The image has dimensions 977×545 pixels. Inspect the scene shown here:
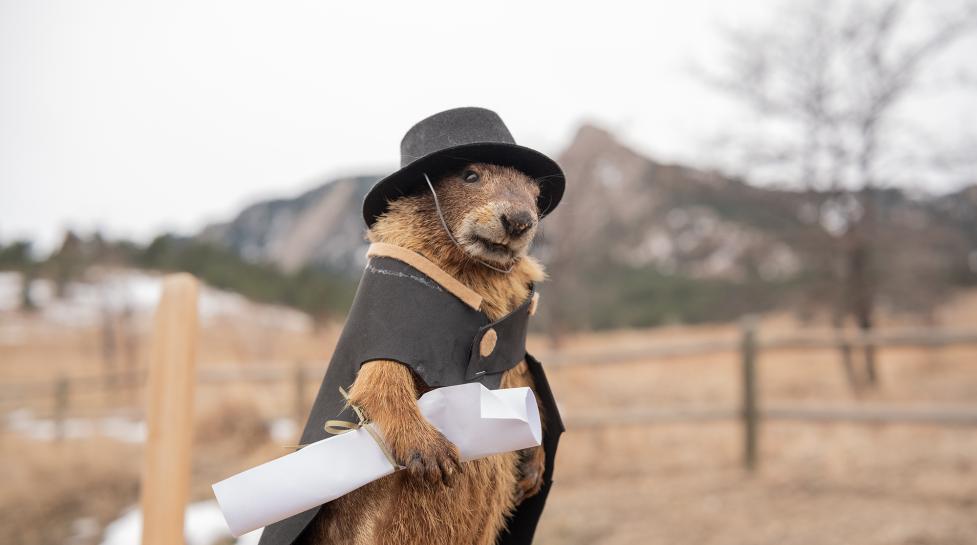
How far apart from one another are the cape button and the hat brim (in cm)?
37

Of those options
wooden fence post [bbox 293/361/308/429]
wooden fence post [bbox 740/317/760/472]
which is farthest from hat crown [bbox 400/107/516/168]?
wooden fence post [bbox 293/361/308/429]

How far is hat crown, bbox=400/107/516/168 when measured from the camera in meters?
1.44

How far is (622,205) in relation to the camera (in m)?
11.4

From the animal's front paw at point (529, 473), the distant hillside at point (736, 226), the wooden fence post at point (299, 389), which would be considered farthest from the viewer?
the distant hillside at point (736, 226)

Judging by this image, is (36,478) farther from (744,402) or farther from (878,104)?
(878,104)

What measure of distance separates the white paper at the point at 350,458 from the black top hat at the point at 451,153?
1.58 feet

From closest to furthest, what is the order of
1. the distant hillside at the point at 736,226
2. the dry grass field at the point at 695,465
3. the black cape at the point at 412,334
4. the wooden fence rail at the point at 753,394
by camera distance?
the black cape at the point at 412,334
the dry grass field at the point at 695,465
the wooden fence rail at the point at 753,394
the distant hillside at the point at 736,226

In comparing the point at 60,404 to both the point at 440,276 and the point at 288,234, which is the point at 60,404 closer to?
the point at 440,276

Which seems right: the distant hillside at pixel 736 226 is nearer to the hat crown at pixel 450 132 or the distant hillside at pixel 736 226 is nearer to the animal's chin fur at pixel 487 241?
the hat crown at pixel 450 132

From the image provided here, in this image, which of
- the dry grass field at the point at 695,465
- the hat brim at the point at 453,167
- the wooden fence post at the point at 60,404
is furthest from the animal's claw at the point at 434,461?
the wooden fence post at the point at 60,404

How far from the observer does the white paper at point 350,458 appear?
1.18 m

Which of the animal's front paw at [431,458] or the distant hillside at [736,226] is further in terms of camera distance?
the distant hillside at [736,226]

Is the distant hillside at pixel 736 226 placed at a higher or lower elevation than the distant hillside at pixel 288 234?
higher

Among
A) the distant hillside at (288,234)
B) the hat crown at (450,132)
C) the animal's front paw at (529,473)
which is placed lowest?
the distant hillside at (288,234)
